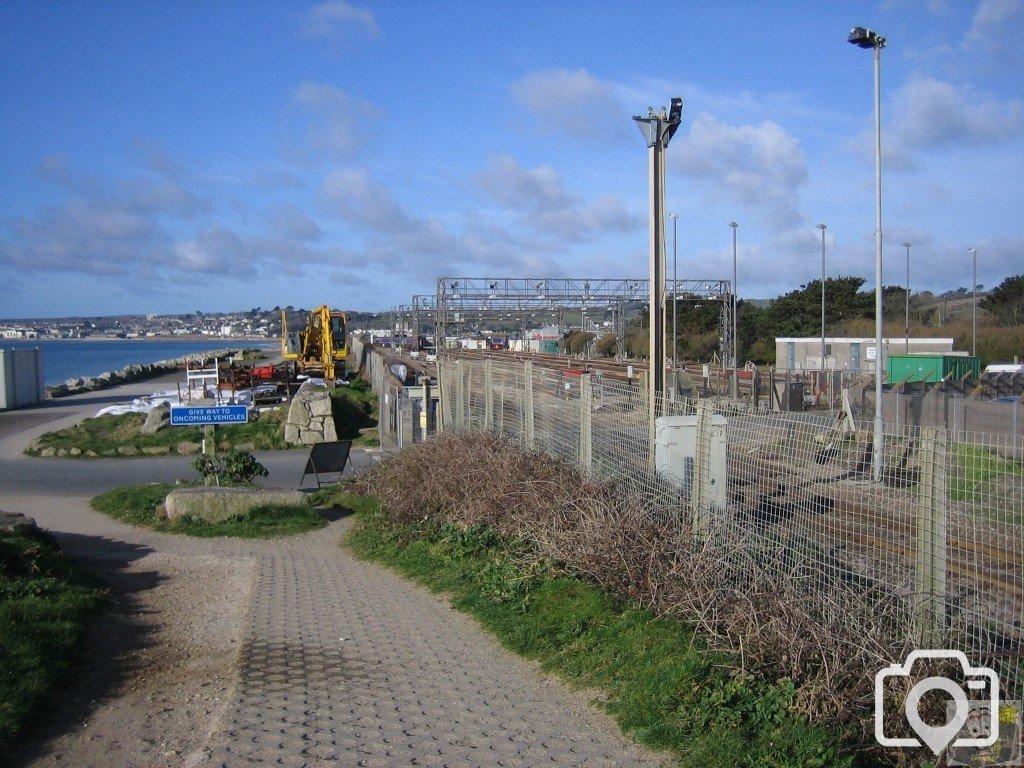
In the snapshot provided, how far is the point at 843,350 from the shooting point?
48.4m

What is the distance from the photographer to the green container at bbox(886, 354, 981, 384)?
1337 inches

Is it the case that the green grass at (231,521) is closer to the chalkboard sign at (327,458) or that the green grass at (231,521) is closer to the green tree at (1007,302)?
the chalkboard sign at (327,458)

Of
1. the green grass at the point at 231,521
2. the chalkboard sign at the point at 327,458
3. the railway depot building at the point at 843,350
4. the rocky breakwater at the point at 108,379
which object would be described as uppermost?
the railway depot building at the point at 843,350

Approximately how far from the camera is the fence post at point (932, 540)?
510 centimetres

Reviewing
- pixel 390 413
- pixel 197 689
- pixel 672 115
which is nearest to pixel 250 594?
pixel 197 689

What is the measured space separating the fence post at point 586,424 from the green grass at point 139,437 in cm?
1530

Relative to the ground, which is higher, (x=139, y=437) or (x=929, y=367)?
(x=929, y=367)

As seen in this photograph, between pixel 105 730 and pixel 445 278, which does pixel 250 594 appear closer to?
pixel 105 730

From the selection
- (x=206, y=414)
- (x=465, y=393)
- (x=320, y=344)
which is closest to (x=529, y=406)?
(x=465, y=393)

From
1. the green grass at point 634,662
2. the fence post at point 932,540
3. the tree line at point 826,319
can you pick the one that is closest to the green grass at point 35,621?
the green grass at point 634,662

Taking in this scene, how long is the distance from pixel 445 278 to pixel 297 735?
1870 inches

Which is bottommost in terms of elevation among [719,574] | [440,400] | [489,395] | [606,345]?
[719,574]

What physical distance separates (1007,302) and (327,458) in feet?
221

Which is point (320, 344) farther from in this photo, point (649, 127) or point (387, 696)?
point (387, 696)
